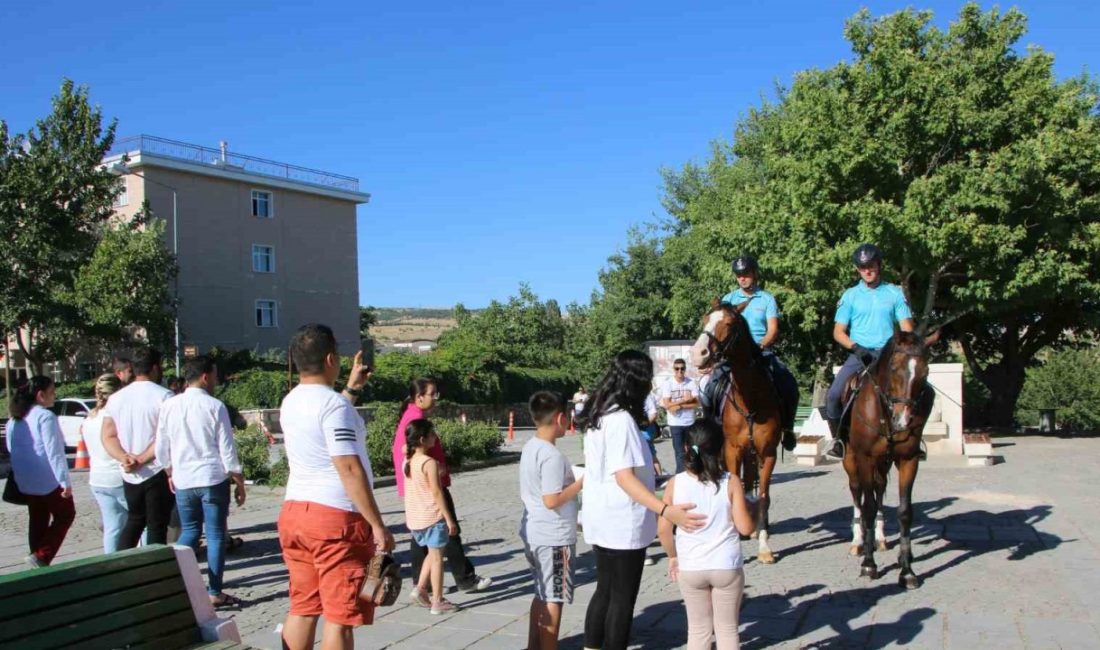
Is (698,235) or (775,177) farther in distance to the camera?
(698,235)

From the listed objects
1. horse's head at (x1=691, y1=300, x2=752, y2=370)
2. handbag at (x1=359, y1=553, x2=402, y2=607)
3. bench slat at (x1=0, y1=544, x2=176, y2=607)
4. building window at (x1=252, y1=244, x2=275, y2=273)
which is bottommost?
handbag at (x1=359, y1=553, x2=402, y2=607)

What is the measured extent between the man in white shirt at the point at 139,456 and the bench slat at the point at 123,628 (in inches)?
126

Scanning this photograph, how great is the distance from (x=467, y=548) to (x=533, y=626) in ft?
15.8

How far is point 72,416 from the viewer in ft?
82.1

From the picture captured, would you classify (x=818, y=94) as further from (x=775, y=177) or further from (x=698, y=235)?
(x=698, y=235)

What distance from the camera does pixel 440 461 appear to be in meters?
7.52

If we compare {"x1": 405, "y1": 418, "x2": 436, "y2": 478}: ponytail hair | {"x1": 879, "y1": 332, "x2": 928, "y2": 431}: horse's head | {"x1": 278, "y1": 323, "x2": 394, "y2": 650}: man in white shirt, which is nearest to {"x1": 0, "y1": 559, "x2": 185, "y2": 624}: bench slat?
{"x1": 278, "y1": 323, "x2": 394, "y2": 650}: man in white shirt

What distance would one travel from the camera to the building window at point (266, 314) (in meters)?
49.1

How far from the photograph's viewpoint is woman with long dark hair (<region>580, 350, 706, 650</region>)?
4.88 m

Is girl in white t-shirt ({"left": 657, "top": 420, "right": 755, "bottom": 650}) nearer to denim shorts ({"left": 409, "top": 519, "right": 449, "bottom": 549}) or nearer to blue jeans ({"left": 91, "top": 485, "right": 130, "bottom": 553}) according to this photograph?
denim shorts ({"left": 409, "top": 519, "right": 449, "bottom": 549})

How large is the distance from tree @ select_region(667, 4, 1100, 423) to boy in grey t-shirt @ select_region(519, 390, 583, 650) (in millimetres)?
17766

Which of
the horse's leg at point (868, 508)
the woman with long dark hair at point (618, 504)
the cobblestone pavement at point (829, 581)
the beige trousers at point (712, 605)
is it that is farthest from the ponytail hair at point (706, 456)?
the horse's leg at point (868, 508)

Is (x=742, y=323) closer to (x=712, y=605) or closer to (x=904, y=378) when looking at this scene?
(x=904, y=378)

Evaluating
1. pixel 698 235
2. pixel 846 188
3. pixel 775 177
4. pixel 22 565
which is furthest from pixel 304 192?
pixel 22 565
